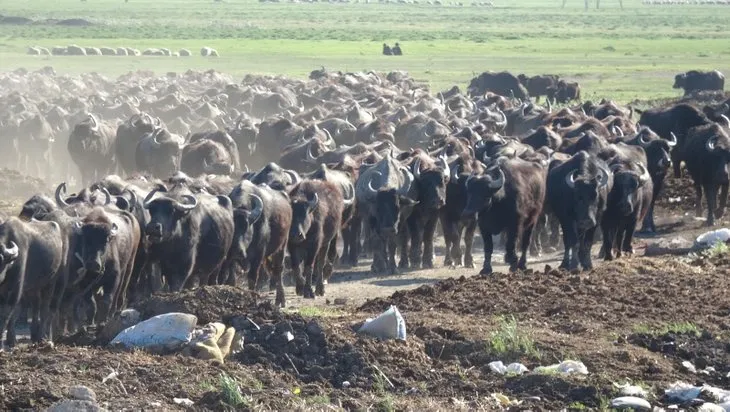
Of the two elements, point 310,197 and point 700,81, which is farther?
point 700,81

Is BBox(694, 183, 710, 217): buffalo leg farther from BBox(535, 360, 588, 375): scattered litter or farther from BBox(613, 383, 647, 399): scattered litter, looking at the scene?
BBox(613, 383, 647, 399): scattered litter

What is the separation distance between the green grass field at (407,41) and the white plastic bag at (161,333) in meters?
44.1

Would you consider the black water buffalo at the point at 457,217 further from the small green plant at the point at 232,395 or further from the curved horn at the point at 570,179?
the small green plant at the point at 232,395

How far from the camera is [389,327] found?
12.4 metres

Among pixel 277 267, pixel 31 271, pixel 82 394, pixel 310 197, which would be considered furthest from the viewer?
pixel 310 197

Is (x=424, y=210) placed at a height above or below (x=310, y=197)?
below

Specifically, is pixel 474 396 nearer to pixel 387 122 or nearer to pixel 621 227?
pixel 621 227

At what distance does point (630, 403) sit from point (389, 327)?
258 cm

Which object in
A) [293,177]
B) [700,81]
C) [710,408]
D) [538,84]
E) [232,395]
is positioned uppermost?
[232,395]

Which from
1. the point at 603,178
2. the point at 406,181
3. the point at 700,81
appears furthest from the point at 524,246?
the point at 700,81

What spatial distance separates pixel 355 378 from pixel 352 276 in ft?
32.1

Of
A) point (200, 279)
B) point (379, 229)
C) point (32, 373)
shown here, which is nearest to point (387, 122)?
point (379, 229)

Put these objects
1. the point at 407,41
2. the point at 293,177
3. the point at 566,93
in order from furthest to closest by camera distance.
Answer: the point at 407,41
the point at 566,93
the point at 293,177

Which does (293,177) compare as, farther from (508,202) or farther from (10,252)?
(10,252)
